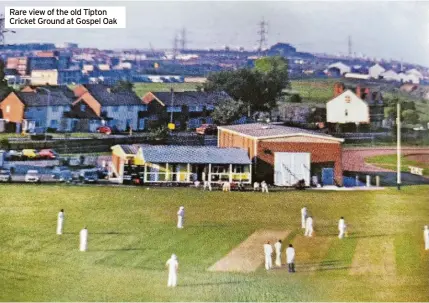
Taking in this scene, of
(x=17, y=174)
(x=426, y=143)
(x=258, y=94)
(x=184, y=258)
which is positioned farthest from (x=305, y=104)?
(x=17, y=174)

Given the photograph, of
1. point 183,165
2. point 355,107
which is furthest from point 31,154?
point 355,107

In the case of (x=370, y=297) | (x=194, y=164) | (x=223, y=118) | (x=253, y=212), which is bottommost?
(x=370, y=297)

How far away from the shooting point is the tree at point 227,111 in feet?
43.4

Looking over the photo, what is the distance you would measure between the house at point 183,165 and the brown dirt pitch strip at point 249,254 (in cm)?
181

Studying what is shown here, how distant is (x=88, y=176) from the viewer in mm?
12867

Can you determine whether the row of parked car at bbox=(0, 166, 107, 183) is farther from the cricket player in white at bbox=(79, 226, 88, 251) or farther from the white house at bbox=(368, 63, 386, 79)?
the white house at bbox=(368, 63, 386, 79)

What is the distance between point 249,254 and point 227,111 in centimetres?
337

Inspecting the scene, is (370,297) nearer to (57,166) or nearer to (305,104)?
(305,104)

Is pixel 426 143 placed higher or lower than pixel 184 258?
higher

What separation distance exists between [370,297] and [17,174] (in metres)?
7.10

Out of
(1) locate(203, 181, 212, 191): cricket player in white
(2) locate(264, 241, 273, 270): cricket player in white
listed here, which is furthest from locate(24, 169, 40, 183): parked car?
(2) locate(264, 241, 273, 270): cricket player in white

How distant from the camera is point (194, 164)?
1325cm

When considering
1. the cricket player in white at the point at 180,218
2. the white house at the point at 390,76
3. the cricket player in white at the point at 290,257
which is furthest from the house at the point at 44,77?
the white house at the point at 390,76

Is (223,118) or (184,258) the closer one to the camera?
(184,258)
